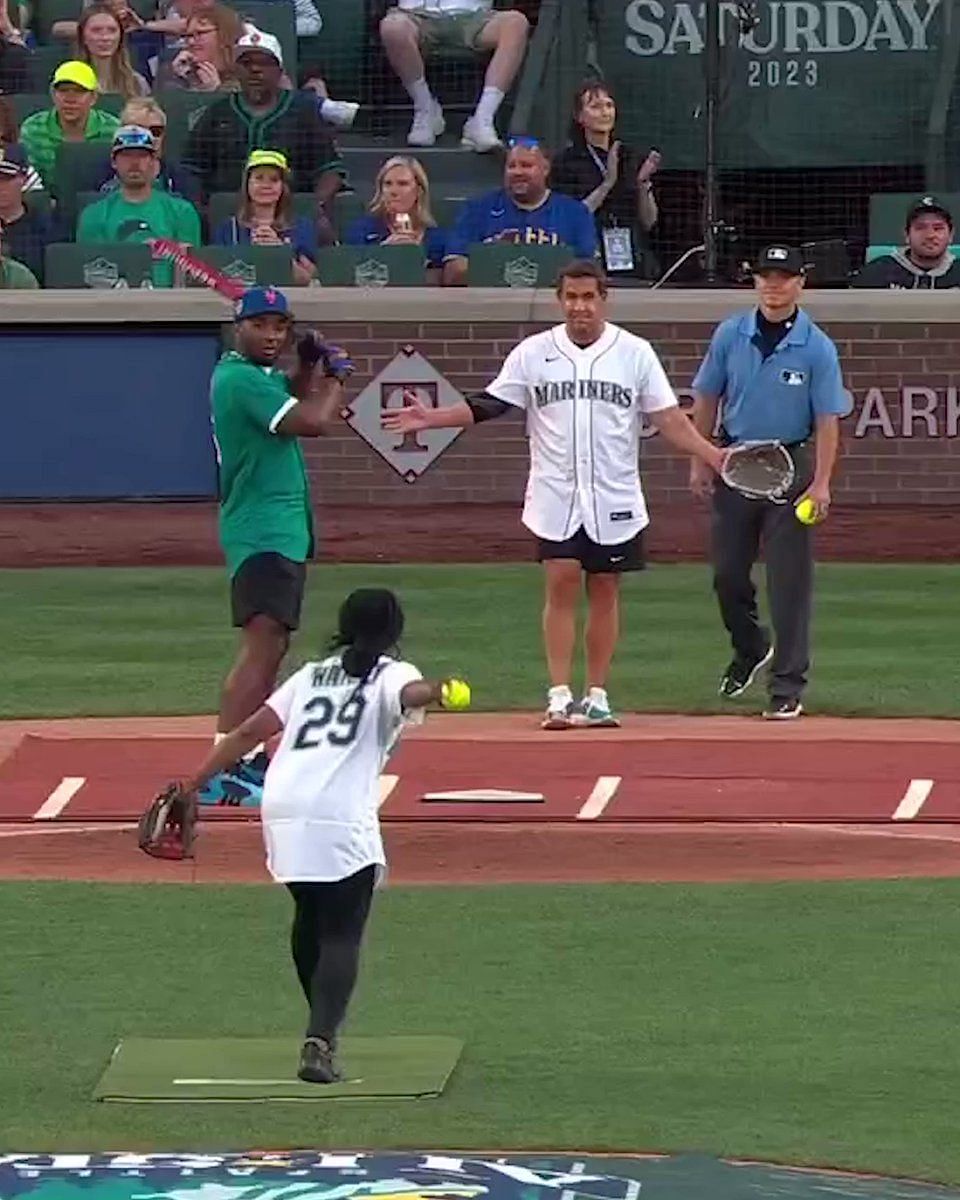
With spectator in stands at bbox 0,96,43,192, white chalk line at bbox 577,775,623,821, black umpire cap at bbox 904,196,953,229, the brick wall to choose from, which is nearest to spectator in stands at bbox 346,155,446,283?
the brick wall

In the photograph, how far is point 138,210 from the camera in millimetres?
17547

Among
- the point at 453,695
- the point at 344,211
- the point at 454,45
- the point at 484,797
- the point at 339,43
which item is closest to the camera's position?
the point at 453,695

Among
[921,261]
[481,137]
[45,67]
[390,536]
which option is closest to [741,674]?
[390,536]

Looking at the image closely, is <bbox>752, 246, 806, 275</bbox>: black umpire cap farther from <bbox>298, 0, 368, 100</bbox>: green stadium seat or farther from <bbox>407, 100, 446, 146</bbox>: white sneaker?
<bbox>298, 0, 368, 100</bbox>: green stadium seat

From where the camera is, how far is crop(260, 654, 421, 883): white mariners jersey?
290 inches

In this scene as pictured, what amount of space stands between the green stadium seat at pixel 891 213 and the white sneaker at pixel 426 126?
2.95 m

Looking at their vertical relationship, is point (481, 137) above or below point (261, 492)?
below

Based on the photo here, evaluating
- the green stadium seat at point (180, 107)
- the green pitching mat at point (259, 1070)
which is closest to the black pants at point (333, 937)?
the green pitching mat at point (259, 1070)

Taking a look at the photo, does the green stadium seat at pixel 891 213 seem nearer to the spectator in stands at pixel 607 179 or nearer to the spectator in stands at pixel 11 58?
the spectator in stands at pixel 607 179

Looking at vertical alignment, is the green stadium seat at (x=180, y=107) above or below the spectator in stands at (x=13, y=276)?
above

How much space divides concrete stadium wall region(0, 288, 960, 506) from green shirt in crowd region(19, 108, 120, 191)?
1.11m

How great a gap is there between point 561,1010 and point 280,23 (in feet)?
40.7

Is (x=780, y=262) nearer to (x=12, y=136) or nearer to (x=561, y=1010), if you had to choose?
(x=561, y=1010)

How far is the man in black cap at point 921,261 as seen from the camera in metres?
17.4
